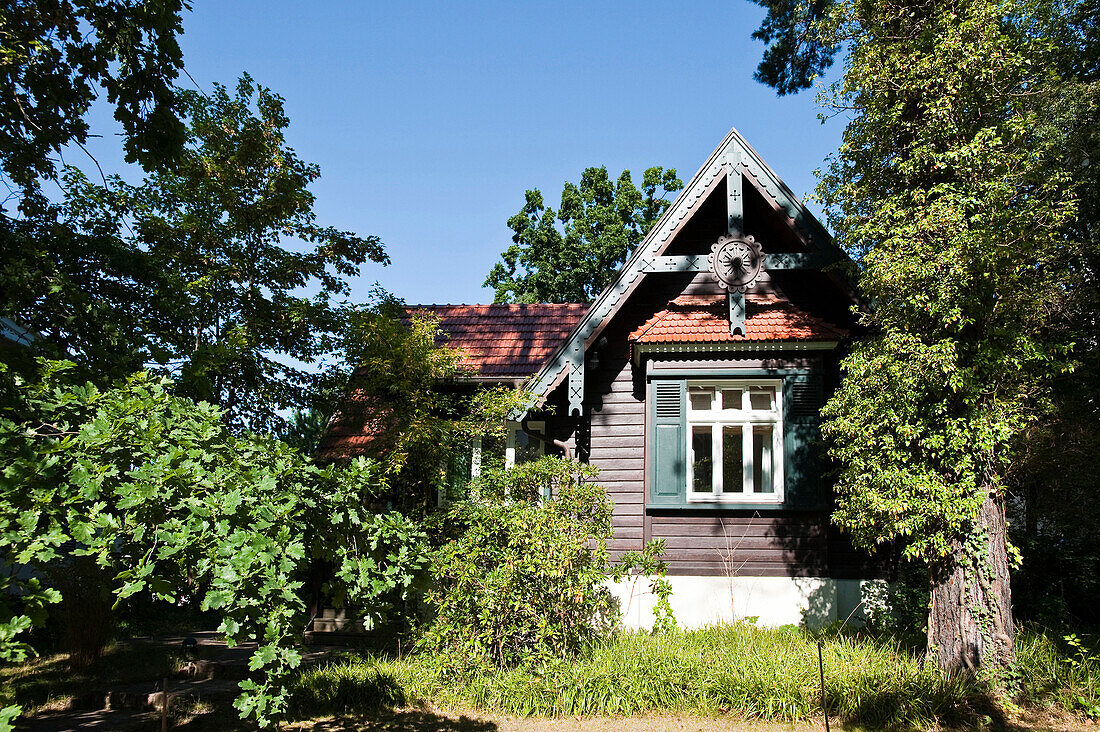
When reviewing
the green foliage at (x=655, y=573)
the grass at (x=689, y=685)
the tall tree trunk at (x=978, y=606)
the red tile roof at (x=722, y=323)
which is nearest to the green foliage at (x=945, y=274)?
the tall tree trunk at (x=978, y=606)

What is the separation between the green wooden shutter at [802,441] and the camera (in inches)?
395

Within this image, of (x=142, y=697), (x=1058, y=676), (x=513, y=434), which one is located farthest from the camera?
(x=513, y=434)

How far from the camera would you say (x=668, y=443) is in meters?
10.4

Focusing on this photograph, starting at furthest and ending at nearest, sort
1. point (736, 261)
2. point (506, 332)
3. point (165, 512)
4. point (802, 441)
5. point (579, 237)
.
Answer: point (579, 237) < point (506, 332) < point (736, 261) < point (802, 441) < point (165, 512)

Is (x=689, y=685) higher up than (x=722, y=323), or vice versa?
(x=722, y=323)

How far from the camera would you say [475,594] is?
8.26 m

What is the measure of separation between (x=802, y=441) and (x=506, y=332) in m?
5.80

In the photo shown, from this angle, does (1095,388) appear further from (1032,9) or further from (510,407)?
(510,407)

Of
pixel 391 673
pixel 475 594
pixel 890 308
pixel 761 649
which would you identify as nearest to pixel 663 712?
pixel 761 649

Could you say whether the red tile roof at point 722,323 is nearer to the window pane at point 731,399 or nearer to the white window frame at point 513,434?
the window pane at point 731,399

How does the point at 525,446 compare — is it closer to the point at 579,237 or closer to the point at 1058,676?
the point at 1058,676

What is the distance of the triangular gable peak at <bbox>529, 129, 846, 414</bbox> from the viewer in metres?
10.1

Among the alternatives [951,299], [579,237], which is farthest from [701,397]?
[579,237]

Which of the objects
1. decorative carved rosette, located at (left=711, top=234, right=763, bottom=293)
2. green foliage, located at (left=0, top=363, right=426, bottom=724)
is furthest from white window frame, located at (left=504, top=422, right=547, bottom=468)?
green foliage, located at (left=0, top=363, right=426, bottom=724)
